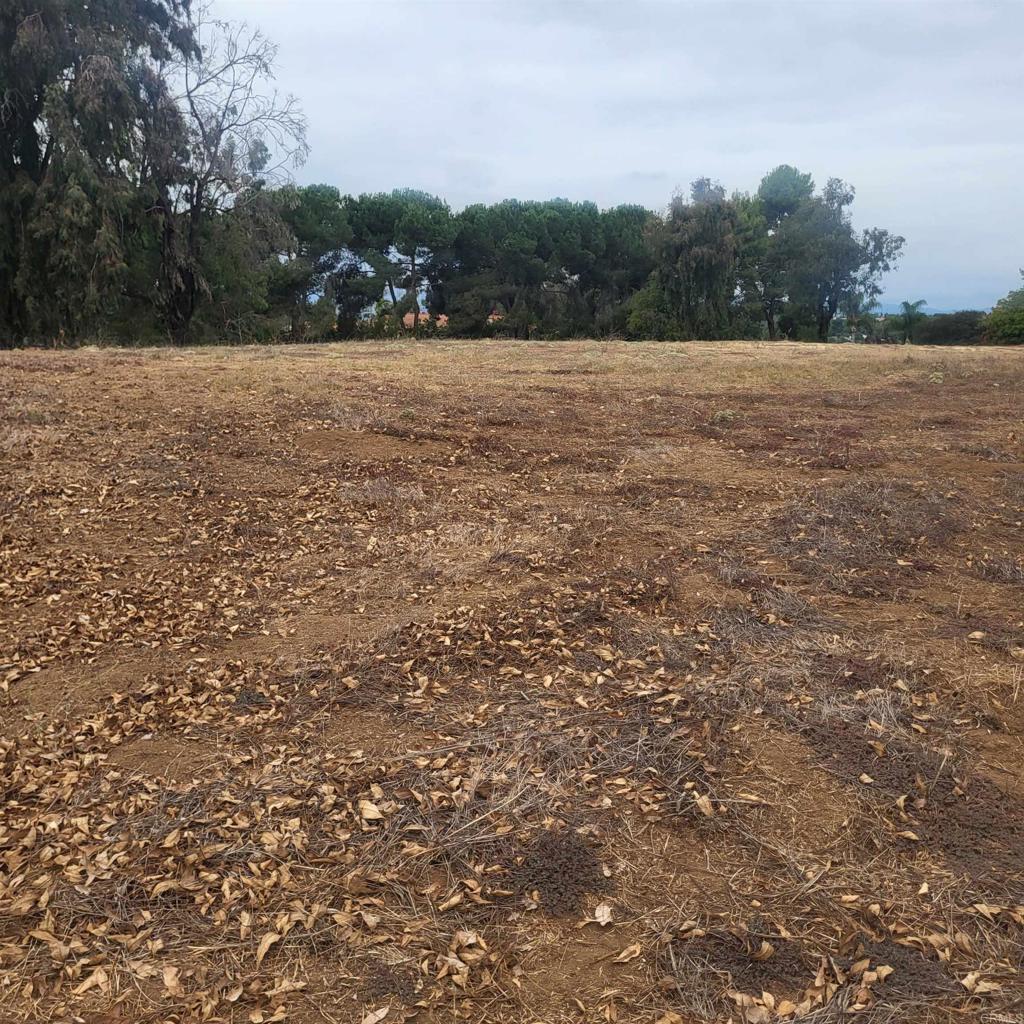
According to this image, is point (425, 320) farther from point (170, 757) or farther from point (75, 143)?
point (170, 757)

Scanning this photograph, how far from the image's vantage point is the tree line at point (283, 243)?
1678cm

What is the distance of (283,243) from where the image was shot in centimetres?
2064

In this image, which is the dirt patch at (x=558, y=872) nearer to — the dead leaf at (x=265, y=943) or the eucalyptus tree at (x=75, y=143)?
the dead leaf at (x=265, y=943)

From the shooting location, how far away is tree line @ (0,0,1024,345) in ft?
55.1

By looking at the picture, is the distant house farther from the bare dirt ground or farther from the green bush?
the bare dirt ground

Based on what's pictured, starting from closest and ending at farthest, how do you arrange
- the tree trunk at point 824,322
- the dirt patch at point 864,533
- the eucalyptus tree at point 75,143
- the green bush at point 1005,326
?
the dirt patch at point 864,533 < the eucalyptus tree at point 75,143 < the green bush at point 1005,326 < the tree trunk at point 824,322

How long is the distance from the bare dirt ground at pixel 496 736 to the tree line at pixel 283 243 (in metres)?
13.2

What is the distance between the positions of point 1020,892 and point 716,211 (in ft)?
94.9

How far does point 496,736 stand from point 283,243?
20076mm

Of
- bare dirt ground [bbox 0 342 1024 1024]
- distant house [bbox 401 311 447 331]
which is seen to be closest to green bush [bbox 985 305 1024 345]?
distant house [bbox 401 311 447 331]

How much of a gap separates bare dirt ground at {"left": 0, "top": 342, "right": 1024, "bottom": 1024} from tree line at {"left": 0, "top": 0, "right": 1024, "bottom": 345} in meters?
13.2

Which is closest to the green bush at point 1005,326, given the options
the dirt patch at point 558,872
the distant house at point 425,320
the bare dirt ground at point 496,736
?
the distant house at point 425,320

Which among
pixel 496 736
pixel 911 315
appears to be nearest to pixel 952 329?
pixel 911 315

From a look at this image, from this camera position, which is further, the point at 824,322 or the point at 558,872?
the point at 824,322
